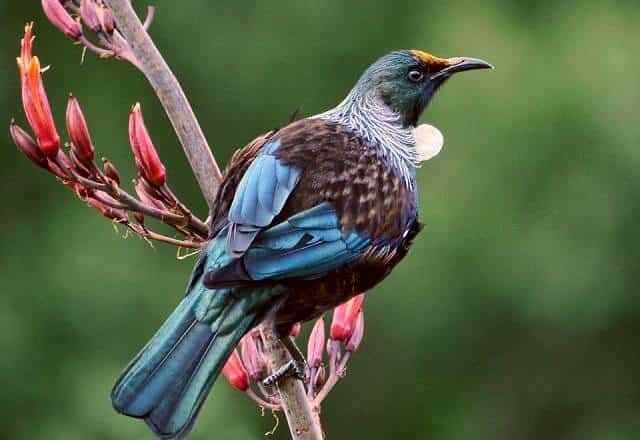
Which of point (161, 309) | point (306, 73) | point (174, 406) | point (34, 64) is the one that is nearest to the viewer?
point (174, 406)

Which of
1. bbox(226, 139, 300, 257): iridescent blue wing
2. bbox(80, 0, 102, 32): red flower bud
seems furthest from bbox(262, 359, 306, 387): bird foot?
bbox(80, 0, 102, 32): red flower bud

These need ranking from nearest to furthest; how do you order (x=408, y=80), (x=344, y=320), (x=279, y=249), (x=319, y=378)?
(x=279, y=249) → (x=319, y=378) → (x=344, y=320) → (x=408, y=80)

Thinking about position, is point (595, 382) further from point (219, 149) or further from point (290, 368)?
point (290, 368)

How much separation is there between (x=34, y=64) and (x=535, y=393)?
5.86 m

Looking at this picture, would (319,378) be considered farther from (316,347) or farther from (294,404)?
(294,404)

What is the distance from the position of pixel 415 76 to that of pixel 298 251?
927mm

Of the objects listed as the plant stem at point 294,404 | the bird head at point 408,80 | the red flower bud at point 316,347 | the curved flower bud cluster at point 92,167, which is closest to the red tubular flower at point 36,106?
the curved flower bud cluster at point 92,167

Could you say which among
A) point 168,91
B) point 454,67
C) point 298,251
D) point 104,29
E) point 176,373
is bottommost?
point 176,373

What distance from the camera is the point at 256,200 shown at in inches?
111

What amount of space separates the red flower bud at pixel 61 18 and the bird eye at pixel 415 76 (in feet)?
3.17

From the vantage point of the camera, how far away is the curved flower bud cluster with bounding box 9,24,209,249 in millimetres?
2670

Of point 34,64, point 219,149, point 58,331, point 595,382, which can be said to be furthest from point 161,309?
point 34,64

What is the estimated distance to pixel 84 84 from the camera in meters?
7.27

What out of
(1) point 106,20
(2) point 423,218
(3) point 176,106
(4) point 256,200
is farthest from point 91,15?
(2) point 423,218
